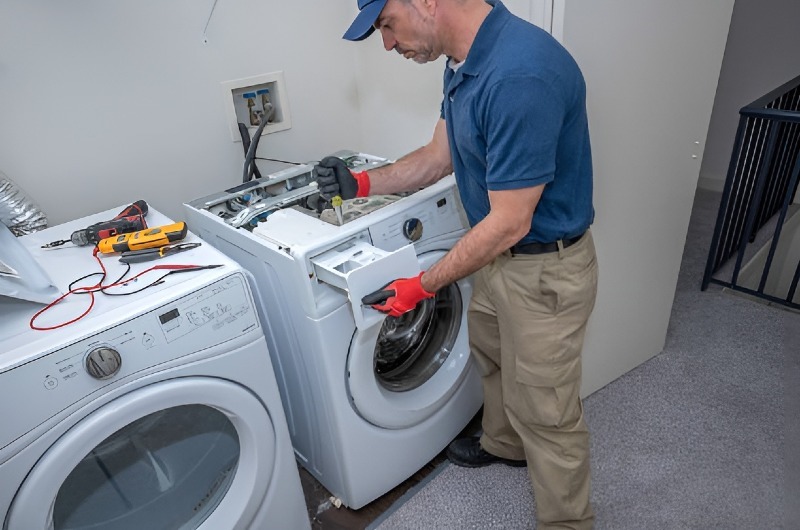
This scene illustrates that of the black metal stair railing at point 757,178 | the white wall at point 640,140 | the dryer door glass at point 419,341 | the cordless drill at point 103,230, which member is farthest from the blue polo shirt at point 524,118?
the black metal stair railing at point 757,178

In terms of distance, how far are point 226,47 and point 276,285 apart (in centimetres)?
84

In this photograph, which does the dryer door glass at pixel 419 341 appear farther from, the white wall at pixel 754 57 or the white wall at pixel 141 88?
the white wall at pixel 754 57

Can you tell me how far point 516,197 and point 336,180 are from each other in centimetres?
52

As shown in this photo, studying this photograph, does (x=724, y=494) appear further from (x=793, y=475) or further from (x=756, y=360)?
(x=756, y=360)

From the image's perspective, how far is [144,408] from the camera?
103 centimetres

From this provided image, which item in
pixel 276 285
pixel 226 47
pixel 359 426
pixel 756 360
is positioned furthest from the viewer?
pixel 756 360

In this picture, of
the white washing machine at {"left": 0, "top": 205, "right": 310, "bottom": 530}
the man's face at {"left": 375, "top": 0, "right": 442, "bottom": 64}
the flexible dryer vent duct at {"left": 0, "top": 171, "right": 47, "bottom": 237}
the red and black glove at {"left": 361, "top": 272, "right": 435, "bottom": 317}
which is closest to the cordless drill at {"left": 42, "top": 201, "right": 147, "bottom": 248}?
the white washing machine at {"left": 0, "top": 205, "right": 310, "bottom": 530}

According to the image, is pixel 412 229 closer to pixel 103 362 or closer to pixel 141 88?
pixel 103 362

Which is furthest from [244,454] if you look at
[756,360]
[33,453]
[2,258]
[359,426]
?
[756,360]

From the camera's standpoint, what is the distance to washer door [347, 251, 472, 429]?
60.2 inches

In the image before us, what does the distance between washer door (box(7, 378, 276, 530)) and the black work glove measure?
521mm

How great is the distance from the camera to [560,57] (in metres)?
1.03

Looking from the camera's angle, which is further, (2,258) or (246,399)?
(246,399)

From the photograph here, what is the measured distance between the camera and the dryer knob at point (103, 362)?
958 millimetres
